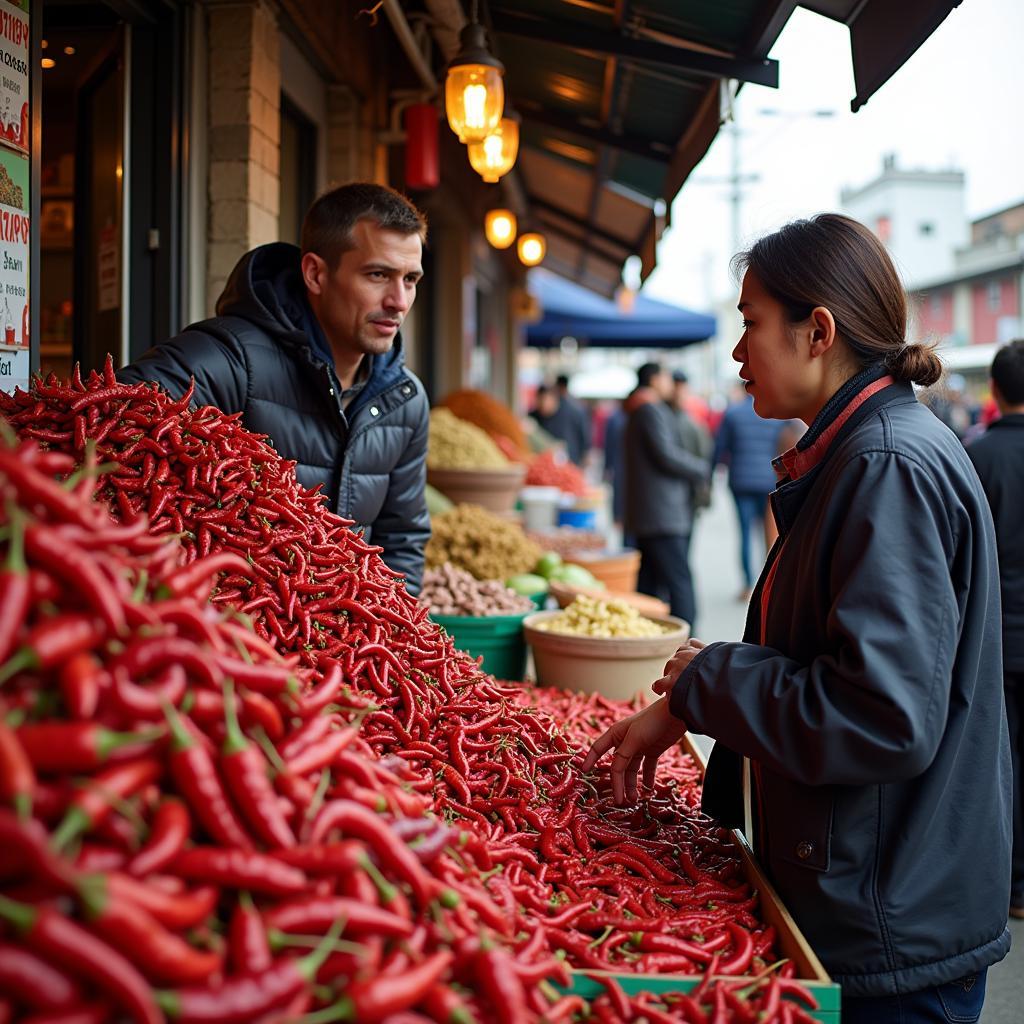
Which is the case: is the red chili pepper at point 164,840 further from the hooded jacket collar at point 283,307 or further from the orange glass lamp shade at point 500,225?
the orange glass lamp shade at point 500,225

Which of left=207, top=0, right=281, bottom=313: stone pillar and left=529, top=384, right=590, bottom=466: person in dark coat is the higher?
left=207, top=0, right=281, bottom=313: stone pillar

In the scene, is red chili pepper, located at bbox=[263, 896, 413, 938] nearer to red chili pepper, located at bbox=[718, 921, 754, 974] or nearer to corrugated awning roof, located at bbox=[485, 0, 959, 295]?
red chili pepper, located at bbox=[718, 921, 754, 974]

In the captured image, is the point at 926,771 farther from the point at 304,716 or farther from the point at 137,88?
the point at 137,88

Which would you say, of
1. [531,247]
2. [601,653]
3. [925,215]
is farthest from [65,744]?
[925,215]

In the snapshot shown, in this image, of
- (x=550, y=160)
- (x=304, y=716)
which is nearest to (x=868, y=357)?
(x=304, y=716)

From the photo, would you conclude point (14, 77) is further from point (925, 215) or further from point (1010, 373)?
point (925, 215)

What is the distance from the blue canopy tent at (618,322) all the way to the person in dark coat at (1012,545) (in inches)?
534

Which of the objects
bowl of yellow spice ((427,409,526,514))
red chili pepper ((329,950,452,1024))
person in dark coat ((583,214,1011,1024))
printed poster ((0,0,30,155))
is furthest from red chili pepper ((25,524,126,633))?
bowl of yellow spice ((427,409,526,514))

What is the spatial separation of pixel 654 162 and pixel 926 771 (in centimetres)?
688

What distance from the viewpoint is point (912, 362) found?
205cm

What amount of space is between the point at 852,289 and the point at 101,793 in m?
1.74

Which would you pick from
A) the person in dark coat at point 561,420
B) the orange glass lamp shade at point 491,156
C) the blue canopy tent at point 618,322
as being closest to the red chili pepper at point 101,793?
the orange glass lamp shade at point 491,156

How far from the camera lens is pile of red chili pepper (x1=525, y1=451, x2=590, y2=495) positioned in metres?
10.8

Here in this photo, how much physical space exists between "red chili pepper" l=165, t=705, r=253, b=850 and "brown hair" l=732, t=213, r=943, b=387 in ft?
5.05
